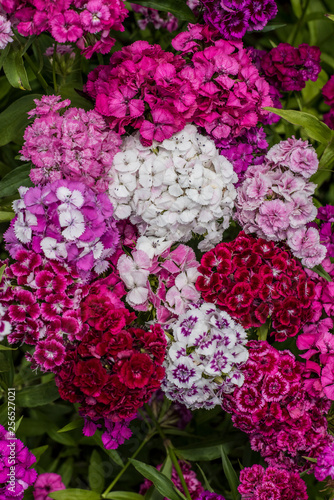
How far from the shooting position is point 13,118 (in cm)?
288

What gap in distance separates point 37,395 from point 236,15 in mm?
1996

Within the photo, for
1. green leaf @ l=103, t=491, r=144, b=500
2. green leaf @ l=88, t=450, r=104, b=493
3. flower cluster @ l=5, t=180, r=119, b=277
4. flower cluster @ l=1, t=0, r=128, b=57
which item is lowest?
green leaf @ l=88, t=450, r=104, b=493

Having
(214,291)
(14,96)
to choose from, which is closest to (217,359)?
(214,291)

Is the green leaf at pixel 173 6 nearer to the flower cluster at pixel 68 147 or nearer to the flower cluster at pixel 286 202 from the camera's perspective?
the flower cluster at pixel 68 147

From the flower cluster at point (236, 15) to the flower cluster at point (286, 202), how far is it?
55cm

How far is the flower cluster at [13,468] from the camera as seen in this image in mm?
2400

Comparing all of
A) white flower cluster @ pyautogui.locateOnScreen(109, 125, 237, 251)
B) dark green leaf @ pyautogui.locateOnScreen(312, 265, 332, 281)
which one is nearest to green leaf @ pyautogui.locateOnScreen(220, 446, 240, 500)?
dark green leaf @ pyautogui.locateOnScreen(312, 265, 332, 281)

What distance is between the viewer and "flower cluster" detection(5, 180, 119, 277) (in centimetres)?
238

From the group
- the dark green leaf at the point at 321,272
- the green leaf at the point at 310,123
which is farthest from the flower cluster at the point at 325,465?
the green leaf at the point at 310,123

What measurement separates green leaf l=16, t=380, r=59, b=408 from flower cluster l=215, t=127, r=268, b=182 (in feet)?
4.46

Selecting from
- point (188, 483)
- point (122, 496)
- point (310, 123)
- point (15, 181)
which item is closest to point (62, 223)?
point (15, 181)

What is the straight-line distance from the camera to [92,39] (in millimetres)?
2625

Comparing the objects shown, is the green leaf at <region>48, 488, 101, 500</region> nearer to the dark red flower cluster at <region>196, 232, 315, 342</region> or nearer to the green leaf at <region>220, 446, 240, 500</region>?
the green leaf at <region>220, 446, 240, 500</region>

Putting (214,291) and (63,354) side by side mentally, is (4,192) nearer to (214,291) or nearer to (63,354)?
(63,354)
